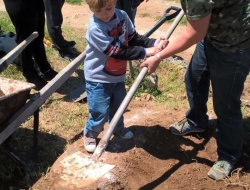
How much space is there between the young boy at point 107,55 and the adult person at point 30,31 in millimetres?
1511

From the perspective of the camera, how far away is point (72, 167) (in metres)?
3.57

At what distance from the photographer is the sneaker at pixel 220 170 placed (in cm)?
349

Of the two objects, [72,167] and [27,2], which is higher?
[27,2]

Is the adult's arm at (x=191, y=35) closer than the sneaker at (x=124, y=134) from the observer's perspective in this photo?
Yes

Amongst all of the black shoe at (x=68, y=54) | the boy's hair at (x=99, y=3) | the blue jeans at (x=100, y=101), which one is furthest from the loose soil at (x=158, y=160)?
the black shoe at (x=68, y=54)

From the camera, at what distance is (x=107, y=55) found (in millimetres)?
3297

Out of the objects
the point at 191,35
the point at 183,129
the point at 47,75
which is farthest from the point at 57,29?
the point at 191,35

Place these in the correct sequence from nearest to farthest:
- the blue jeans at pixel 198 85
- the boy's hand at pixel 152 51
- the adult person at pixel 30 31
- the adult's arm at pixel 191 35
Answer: the adult's arm at pixel 191 35, the boy's hand at pixel 152 51, the blue jeans at pixel 198 85, the adult person at pixel 30 31

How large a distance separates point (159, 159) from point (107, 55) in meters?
1.08

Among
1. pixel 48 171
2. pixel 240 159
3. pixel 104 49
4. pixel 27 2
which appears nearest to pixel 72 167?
pixel 48 171

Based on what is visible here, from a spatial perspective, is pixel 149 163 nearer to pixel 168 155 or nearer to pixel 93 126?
pixel 168 155

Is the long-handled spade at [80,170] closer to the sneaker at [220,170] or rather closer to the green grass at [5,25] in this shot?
the sneaker at [220,170]

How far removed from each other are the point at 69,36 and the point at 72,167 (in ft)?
12.8

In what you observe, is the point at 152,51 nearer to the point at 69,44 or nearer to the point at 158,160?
the point at 158,160
